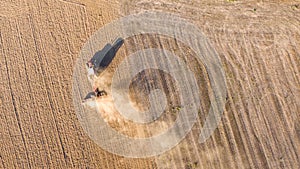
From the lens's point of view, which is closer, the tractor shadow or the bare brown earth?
the bare brown earth

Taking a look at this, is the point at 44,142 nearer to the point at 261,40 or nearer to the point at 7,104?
the point at 7,104

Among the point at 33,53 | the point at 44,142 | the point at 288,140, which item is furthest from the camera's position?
the point at 33,53

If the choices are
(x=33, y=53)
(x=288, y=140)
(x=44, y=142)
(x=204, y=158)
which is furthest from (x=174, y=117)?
(x=33, y=53)

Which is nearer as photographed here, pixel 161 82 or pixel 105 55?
pixel 161 82

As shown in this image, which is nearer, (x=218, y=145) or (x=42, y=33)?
(x=218, y=145)

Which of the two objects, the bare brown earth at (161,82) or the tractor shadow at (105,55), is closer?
the bare brown earth at (161,82)

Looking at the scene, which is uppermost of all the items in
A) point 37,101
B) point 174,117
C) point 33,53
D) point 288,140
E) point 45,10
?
point 45,10

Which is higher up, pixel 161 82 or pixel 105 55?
pixel 105 55

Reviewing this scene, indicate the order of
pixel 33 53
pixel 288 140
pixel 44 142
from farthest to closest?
pixel 33 53 → pixel 44 142 → pixel 288 140
